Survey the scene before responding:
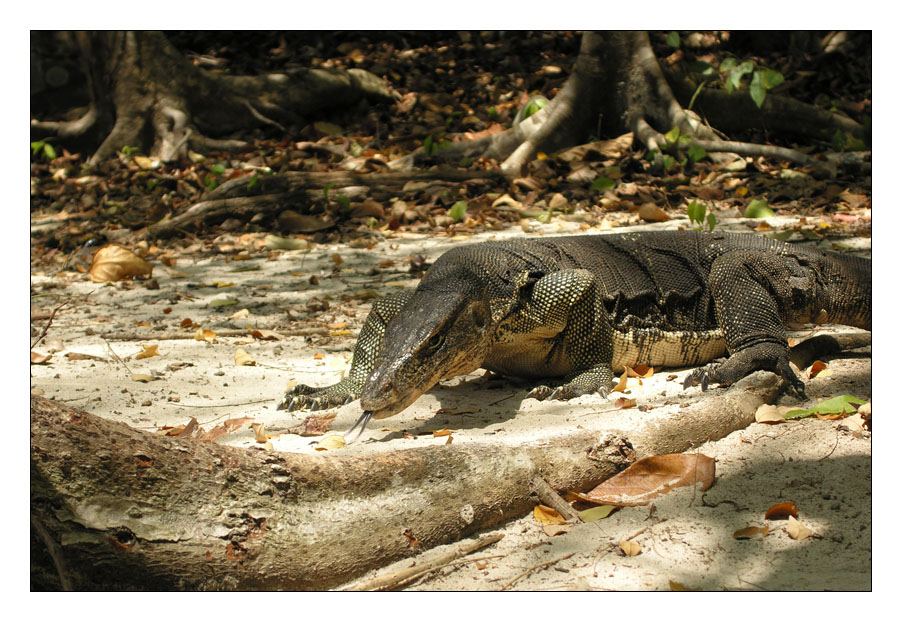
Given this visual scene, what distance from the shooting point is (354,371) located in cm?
437

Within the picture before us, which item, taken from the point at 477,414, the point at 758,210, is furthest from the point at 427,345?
the point at 758,210

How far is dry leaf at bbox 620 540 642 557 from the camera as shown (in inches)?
95.3

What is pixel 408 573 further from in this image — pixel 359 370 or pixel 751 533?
pixel 359 370

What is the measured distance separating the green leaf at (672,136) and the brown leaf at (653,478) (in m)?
6.79

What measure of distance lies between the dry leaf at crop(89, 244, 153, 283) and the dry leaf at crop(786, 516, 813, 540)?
19.2 feet

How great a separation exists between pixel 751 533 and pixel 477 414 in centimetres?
165

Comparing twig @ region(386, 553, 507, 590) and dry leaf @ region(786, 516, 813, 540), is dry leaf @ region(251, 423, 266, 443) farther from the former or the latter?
dry leaf @ region(786, 516, 813, 540)

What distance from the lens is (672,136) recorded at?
357 inches

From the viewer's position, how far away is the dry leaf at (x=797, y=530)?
8.02 feet

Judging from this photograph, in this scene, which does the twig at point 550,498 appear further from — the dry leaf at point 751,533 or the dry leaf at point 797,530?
the dry leaf at point 797,530

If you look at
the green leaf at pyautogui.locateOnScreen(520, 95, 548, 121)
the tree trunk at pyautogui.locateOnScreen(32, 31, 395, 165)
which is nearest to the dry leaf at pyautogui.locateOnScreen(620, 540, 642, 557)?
the green leaf at pyautogui.locateOnScreen(520, 95, 548, 121)

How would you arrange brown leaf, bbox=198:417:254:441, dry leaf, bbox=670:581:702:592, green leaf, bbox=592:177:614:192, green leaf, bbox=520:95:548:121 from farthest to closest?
green leaf, bbox=520:95:548:121
green leaf, bbox=592:177:614:192
brown leaf, bbox=198:417:254:441
dry leaf, bbox=670:581:702:592

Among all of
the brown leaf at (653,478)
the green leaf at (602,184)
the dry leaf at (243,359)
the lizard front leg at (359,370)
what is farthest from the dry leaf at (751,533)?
the green leaf at (602,184)

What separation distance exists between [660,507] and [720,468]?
1.24 feet
